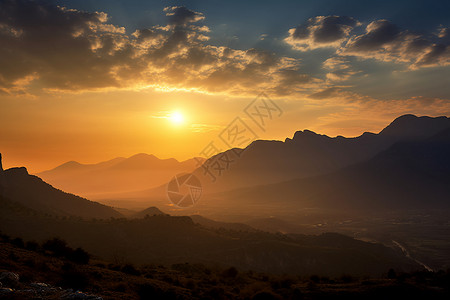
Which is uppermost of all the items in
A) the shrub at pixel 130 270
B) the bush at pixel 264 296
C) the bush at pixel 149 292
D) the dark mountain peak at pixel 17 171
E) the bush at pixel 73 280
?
the dark mountain peak at pixel 17 171

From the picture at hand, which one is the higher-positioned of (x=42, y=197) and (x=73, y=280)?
(x=42, y=197)

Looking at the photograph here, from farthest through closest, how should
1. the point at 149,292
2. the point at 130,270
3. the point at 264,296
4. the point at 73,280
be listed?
the point at 130,270, the point at 264,296, the point at 149,292, the point at 73,280

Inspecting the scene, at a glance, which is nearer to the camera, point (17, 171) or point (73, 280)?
point (73, 280)

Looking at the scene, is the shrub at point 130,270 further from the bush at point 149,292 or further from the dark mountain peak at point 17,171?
the dark mountain peak at point 17,171

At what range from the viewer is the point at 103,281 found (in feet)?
61.9

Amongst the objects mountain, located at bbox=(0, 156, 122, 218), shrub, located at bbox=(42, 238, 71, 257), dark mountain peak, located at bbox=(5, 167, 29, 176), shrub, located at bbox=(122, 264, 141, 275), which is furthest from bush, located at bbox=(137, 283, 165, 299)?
dark mountain peak, located at bbox=(5, 167, 29, 176)

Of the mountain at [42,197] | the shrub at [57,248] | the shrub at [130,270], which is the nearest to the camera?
the shrub at [57,248]

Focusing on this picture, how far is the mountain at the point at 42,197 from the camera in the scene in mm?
105175

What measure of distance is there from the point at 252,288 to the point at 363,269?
5931 cm

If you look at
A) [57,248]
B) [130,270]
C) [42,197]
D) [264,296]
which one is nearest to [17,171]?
[42,197]

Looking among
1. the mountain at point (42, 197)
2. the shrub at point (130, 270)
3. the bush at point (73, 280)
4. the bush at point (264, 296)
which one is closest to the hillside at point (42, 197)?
the mountain at point (42, 197)

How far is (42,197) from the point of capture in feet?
376

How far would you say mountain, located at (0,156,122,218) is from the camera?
105175mm

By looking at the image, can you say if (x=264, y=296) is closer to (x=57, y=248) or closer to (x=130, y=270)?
(x=130, y=270)
